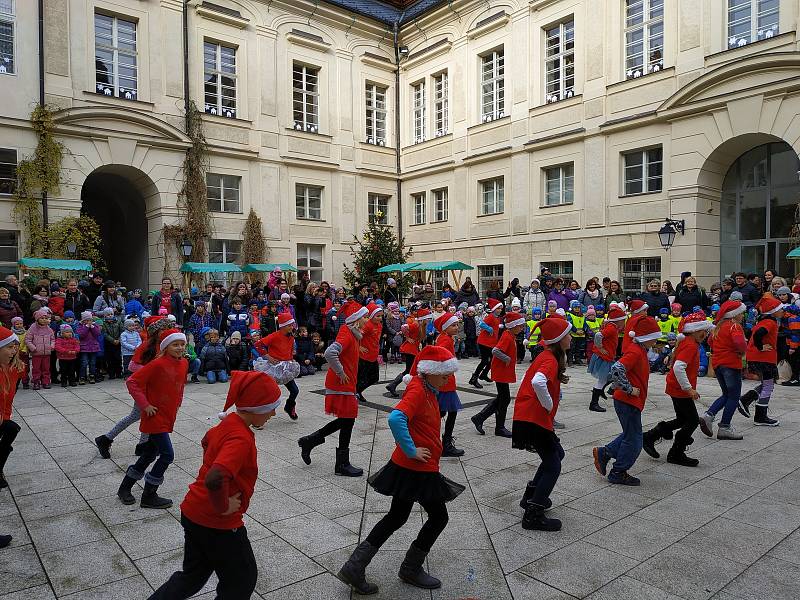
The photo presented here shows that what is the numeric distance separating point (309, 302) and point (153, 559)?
35.7 ft

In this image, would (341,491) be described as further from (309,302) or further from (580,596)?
(309,302)

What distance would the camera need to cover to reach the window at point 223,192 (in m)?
Answer: 21.8

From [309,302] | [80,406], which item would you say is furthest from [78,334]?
[309,302]

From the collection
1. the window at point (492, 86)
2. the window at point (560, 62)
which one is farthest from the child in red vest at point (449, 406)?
the window at point (492, 86)

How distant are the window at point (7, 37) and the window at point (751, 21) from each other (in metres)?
21.3

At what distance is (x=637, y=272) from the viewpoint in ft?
60.1

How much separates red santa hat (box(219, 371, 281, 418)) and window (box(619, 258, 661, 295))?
1680 cm

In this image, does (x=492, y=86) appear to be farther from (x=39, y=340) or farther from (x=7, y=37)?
(x=39, y=340)

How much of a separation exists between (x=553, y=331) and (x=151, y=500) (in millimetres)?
3895

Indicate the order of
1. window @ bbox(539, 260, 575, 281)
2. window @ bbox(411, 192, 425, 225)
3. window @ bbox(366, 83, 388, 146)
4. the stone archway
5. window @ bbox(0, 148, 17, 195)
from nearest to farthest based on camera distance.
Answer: window @ bbox(0, 148, 17, 195) < window @ bbox(539, 260, 575, 281) < the stone archway < window @ bbox(366, 83, 388, 146) < window @ bbox(411, 192, 425, 225)

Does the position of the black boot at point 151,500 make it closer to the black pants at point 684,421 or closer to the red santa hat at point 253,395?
the red santa hat at point 253,395

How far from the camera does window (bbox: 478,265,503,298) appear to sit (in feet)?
74.8

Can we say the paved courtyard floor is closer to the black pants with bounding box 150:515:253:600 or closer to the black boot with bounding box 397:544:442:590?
the black boot with bounding box 397:544:442:590

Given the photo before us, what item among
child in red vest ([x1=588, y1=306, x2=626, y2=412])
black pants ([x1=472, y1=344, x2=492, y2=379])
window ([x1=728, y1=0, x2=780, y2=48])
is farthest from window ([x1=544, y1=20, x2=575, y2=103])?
child in red vest ([x1=588, y1=306, x2=626, y2=412])
